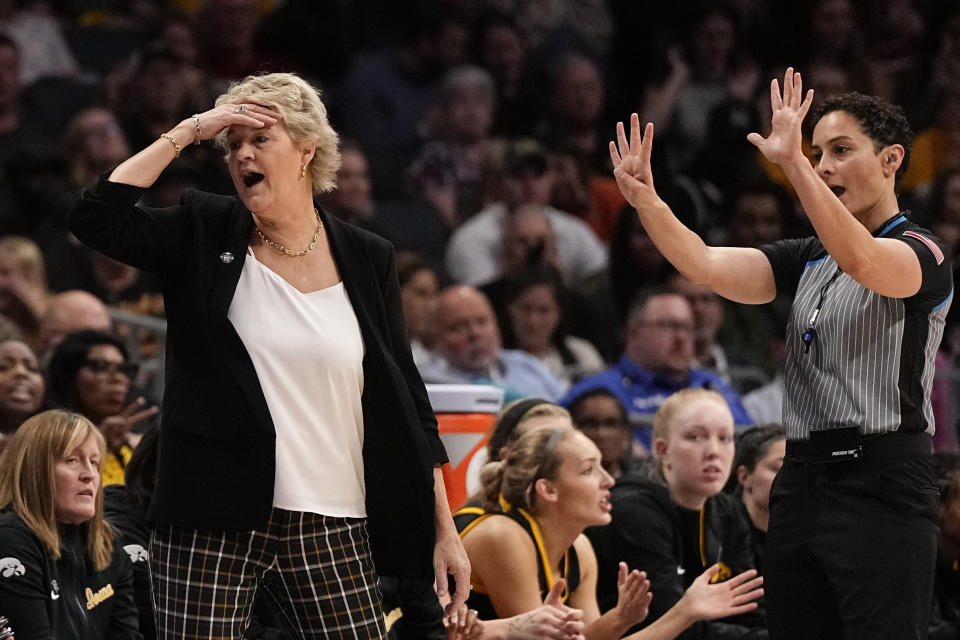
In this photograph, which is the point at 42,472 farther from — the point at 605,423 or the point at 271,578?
the point at 605,423

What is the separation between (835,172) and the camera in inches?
133

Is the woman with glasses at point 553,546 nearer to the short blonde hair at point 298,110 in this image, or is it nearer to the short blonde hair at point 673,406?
the short blonde hair at point 673,406

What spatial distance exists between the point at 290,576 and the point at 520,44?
7123 millimetres

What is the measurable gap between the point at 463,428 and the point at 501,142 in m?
3.97

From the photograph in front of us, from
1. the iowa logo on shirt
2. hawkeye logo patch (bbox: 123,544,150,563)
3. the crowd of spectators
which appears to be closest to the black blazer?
the iowa logo on shirt

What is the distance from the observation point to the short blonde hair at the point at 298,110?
10.2ft

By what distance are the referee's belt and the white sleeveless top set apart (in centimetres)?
99

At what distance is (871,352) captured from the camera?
3.26 metres

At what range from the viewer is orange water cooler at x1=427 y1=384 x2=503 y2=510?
5133 millimetres

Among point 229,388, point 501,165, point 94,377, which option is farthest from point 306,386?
point 501,165

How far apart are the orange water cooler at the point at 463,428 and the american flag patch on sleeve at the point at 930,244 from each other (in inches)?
80.6

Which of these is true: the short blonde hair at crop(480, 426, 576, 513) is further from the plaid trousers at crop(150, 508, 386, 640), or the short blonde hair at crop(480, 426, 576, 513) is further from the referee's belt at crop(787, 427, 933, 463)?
the plaid trousers at crop(150, 508, 386, 640)

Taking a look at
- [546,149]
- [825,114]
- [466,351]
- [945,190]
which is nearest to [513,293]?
[466,351]

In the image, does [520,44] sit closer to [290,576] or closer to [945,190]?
[945,190]
